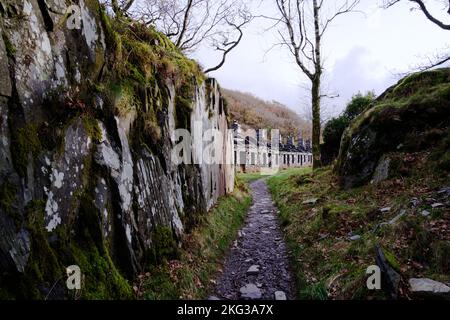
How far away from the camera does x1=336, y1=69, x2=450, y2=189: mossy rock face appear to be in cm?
1030

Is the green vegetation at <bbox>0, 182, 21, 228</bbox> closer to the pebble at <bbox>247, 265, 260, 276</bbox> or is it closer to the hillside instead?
the hillside

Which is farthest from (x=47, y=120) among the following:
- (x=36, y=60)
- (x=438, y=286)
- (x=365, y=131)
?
(x=365, y=131)

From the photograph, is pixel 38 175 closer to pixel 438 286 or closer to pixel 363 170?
pixel 438 286

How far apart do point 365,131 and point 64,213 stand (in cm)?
1048

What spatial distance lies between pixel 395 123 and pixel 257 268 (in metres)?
7.38

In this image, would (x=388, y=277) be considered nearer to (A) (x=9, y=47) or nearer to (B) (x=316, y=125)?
(A) (x=9, y=47)

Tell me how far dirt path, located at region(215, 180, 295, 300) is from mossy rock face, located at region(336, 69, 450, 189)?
3.58m

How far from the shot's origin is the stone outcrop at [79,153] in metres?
3.54

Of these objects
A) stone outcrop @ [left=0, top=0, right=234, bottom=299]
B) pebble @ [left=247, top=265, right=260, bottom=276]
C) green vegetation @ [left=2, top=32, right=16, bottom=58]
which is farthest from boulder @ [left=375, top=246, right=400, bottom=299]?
green vegetation @ [left=2, top=32, right=16, bottom=58]

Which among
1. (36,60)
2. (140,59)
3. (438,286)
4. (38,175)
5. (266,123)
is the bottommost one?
(438,286)

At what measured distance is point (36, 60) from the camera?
4008 mm

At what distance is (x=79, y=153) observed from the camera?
Answer: 4520mm

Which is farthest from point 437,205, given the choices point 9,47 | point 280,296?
point 9,47

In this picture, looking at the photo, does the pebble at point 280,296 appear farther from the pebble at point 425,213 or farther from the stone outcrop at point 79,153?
the pebble at point 425,213
